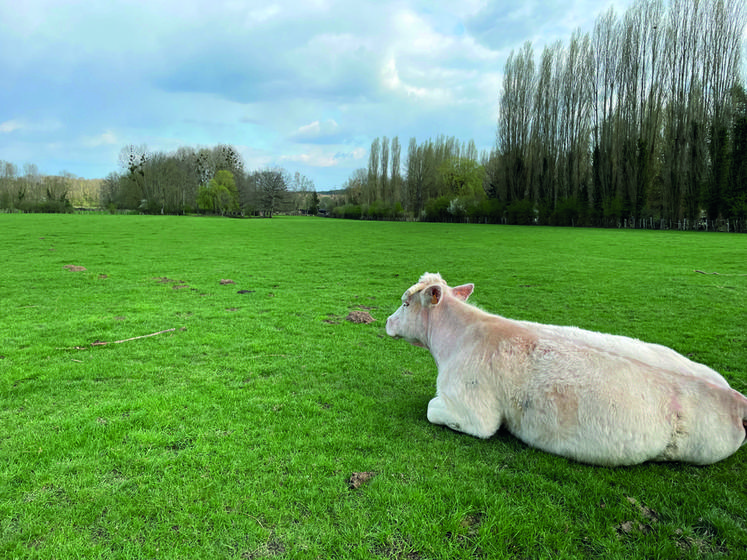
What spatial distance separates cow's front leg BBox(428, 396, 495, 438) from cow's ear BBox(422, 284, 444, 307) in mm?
1172

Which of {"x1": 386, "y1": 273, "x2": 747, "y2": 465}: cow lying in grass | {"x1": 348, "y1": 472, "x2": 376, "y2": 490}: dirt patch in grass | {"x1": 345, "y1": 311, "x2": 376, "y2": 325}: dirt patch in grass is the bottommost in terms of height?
{"x1": 348, "y1": 472, "x2": 376, "y2": 490}: dirt patch in grass

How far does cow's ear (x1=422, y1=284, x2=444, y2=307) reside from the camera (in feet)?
16.0

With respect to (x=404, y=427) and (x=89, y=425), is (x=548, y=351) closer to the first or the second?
(x=404, y=427)

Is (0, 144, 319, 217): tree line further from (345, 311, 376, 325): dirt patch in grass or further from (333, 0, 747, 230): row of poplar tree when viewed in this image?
(345, 311, 376, 325): dirt patch in grass

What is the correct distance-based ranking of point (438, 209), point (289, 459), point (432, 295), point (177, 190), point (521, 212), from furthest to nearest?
1. point (177, 190)
2. point (438, 209)
3. point (521, 212)
4. point (432, 295)
5. point (289, 459)

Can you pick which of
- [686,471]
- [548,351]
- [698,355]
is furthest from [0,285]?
[698,355]

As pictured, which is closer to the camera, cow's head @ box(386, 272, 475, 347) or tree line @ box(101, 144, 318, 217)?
cow's head @ box(386, 272, 475, 347)

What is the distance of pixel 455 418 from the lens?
4.21 meters

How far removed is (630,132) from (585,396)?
6214 cm

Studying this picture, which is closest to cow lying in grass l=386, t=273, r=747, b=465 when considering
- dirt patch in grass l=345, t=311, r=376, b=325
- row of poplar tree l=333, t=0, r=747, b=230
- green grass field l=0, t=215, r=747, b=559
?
green grass field l=0, t=215, r=747, b=559

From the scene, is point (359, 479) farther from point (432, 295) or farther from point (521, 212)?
point (521, 212)

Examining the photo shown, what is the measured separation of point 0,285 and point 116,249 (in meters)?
10.8

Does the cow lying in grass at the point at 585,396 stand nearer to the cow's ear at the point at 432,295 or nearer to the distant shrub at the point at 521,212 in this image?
the cow's ear at the point at 432,295

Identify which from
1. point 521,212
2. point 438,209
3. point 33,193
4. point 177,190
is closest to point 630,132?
point 521,212
